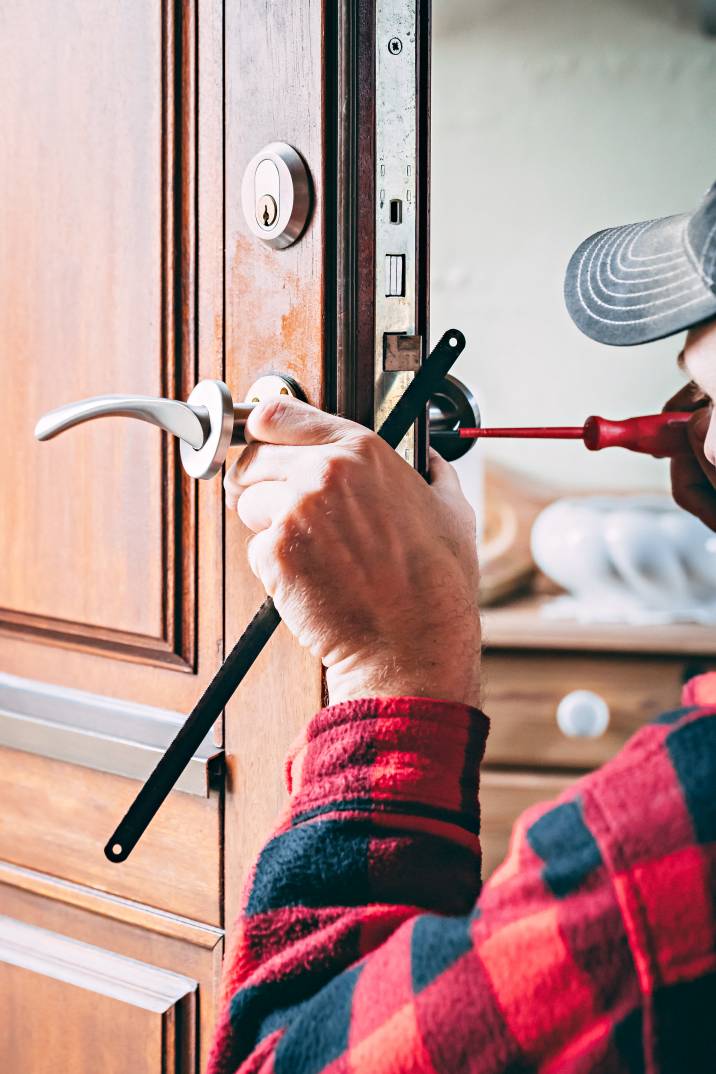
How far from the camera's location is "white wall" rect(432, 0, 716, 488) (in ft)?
4.78

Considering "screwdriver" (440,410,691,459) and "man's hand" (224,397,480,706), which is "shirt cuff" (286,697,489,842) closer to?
"man's hand" (224,397,480,706)

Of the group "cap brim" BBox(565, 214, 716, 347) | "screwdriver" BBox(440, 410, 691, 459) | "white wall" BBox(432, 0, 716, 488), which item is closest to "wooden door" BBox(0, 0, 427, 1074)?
"cap brim" BBox(565, 214, 716, 347)

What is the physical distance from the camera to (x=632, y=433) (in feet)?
2.67

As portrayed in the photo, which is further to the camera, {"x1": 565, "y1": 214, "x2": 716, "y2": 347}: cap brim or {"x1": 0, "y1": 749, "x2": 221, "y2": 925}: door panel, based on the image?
{"x1": 0, "y1": 749, "x2": 221, "y2": 925}: door panel

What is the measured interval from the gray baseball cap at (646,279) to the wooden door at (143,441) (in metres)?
0.11

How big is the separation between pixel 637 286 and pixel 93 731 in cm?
52

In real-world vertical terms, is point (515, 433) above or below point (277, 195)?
below

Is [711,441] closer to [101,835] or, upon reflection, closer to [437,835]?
[437,835]

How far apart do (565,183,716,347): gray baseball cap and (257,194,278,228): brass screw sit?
0.20 metres

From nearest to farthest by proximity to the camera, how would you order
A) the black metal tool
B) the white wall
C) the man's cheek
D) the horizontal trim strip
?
1. the man's cheek
2. the black metal tool
3. the horizontal trim strip
4. the white wall

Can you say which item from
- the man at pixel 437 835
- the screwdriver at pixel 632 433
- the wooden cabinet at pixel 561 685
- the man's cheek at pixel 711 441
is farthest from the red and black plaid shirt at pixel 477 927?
the wooden cabinet at pixel 561 685

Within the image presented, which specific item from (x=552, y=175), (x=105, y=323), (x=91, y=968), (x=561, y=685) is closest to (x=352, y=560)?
(x=105, y=323)

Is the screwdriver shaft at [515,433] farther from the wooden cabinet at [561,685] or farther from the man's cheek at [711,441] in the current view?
the wooden cabinet at [561,685]

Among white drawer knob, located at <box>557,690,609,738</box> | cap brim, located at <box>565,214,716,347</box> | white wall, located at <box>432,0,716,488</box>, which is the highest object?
white wall, located at <box>432,0,716,488</box>
